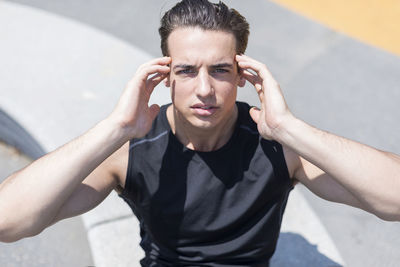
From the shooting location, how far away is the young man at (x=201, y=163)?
88.0 inches

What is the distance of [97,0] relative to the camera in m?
6.60

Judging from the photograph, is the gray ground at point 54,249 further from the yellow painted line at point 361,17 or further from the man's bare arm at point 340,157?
the yellow painted line at point 361,17

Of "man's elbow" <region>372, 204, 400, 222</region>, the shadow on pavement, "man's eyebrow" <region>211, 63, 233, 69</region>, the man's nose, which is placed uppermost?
"man's eyebrow" <region>211, 63, 233, 69</region>

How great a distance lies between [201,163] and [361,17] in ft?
15.2

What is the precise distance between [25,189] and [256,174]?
3.57 ft

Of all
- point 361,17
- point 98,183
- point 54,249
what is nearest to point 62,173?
point 98,183

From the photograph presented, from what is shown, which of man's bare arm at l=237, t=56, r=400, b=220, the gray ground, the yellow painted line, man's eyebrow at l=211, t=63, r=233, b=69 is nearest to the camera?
man's bare arm at l=237, t=56, r=400, b=220

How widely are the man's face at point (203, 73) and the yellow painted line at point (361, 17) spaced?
4.05m

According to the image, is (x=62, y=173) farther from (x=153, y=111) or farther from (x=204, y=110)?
(x=204, y=110)

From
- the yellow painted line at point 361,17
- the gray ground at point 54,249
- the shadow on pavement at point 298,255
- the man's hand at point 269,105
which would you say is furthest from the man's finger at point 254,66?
the yellow painted line at point 361,17

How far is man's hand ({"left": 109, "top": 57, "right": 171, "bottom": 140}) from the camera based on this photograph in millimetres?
2314

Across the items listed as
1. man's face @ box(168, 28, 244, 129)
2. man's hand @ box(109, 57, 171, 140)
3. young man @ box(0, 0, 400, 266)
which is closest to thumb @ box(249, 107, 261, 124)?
young man @ box(0, 0, 400, 266)

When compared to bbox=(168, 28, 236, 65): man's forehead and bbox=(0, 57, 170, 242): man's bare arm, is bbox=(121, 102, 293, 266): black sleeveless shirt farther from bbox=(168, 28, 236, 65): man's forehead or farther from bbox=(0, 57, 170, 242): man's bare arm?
bbox=(168, 28, 236, 65): man's forehead

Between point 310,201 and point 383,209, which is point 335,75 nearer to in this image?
point 310,201
